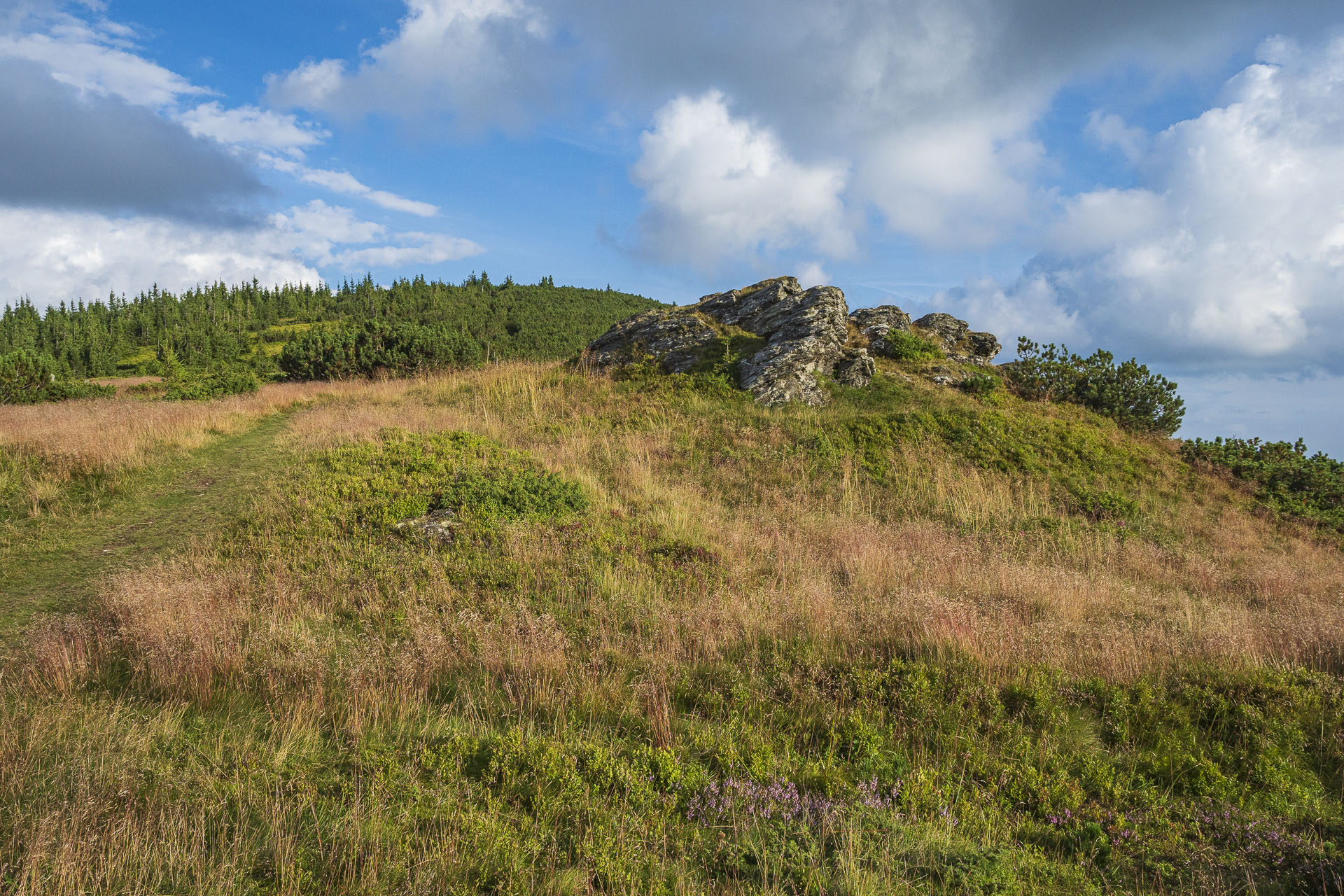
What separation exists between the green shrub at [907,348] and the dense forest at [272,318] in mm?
70083

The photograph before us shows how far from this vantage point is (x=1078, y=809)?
3859 millimetres

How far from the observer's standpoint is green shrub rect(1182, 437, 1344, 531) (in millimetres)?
14203

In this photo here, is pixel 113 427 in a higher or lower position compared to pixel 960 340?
lower

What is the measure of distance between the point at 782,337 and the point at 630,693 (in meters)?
16.2

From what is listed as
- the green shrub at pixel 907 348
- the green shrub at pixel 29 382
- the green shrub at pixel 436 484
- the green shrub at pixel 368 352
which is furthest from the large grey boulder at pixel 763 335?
the green shrub at pixel 29 382

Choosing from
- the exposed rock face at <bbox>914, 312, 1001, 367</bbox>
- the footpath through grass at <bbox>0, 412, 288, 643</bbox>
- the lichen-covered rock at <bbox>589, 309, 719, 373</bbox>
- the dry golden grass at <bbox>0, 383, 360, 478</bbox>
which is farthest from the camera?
the exposed rock face at <bbox>914, 312, 1001, 367</bbox>

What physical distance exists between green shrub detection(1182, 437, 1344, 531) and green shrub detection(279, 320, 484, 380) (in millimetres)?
30091

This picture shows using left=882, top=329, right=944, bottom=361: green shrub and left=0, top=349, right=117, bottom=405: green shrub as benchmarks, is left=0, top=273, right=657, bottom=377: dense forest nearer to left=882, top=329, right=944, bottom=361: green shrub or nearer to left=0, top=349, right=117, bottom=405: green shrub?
left=0, top=349, right=117, bottom=405: green shrub

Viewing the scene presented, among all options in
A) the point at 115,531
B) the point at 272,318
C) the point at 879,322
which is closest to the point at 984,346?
the point at 879,322

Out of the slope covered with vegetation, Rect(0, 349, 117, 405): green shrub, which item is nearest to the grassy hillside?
Rect(0, 349, 117, 405): green shrub

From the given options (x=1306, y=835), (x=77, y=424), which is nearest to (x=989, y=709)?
(x=1306, y=835)

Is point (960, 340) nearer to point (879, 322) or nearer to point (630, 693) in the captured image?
point (879, 322)

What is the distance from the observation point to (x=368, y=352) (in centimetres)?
3072

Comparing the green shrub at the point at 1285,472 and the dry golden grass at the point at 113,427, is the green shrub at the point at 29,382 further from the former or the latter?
the green shrub at the point at 1285,472
